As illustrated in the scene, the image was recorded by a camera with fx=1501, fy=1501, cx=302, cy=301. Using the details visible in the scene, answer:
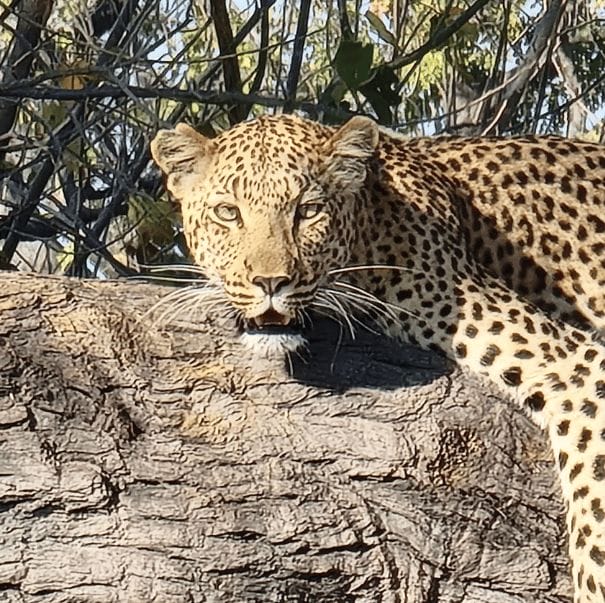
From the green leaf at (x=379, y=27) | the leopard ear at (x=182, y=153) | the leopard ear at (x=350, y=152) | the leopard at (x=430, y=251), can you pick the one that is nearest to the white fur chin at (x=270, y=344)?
the leopard at (x=430, y=251)

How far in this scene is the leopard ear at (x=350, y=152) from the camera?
531 centimetres

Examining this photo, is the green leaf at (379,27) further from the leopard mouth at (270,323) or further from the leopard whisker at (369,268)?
the leopard mouth at (270,323)

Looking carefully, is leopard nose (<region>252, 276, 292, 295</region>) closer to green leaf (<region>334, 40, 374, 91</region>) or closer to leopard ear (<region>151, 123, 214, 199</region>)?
leopard ear (<region>151, 123, 214, 199</region>)

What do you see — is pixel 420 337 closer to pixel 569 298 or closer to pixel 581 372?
pixel 581 372

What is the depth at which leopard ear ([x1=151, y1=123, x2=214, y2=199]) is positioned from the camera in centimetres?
539

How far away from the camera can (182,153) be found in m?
5.39

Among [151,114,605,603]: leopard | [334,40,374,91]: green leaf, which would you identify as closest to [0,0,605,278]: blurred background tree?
[334,40,374,91]: green leaf

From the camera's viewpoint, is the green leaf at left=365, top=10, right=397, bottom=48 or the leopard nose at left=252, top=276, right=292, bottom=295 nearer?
the leopard nose at left=252, top=276, right=292, bottom=295

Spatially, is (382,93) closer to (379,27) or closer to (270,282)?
(379,27)

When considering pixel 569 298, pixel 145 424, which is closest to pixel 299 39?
pixel 569 298

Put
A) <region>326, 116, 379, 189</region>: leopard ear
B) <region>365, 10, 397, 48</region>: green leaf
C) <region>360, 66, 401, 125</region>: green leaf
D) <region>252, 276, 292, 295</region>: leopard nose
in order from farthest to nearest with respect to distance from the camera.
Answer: <region>365, 10, 397, 48</region>: green leaf, <region>360, 66, 401, 125</region>: green leaf, <region>326, 116, 379, 189</region>: leopard ear, <region>252, 276, 292, 295</region>: leopard nose

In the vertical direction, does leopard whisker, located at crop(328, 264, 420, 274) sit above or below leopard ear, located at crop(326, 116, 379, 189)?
below

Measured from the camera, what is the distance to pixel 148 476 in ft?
14.6

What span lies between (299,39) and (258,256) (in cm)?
281
